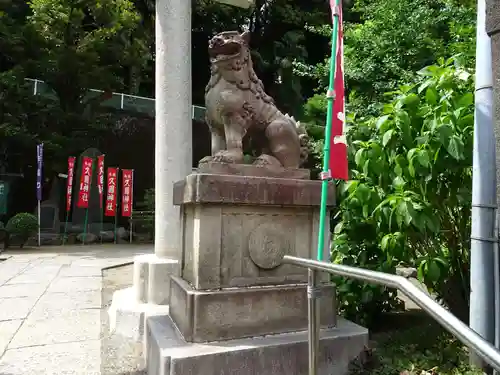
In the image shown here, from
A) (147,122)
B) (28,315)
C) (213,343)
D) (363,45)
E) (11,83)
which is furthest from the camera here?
(147,122)

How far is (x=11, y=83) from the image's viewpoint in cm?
1366

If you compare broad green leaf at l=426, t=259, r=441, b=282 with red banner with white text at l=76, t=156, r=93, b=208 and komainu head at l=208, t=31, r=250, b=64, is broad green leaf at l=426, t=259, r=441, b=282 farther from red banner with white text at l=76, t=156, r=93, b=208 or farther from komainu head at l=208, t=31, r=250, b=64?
red banner with white text at l=76, t=156, r=93, b=208

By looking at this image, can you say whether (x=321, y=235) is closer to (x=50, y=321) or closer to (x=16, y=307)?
(x=50, y=321)

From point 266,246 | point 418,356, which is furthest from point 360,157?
point 418,356

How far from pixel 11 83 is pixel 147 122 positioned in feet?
18.1

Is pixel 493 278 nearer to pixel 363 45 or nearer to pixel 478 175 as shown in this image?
pixel 478 175

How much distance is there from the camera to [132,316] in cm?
355

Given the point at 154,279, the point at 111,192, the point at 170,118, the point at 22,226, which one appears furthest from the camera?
the point at 111,192

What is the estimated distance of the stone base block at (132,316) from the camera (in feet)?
11.4

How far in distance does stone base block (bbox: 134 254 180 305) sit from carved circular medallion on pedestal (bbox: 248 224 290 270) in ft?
3.88

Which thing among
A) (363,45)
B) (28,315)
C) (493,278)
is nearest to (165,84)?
(28,315)

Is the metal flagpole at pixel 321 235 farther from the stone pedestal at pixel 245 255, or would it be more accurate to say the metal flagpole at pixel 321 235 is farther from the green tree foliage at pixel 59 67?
the green tree foliage at pixel 59 67

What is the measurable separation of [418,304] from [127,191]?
15.3 meters

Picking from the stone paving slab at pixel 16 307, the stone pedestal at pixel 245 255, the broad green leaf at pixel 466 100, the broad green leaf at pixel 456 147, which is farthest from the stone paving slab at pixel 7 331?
the broad green leaf at pixel 466 100
